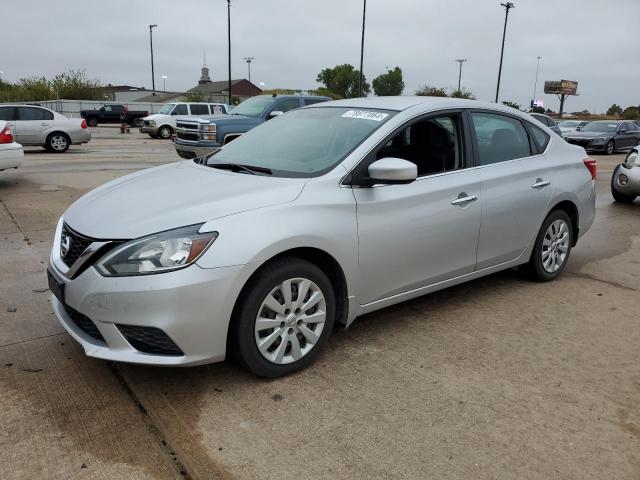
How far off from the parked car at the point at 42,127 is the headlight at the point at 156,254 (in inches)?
608

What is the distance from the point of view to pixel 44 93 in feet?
176

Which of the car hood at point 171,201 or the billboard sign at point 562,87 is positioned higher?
the billboard sign at point 562,87

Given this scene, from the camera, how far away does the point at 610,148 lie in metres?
23.8

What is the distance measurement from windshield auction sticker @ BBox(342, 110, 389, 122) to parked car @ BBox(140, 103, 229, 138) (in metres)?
23.1

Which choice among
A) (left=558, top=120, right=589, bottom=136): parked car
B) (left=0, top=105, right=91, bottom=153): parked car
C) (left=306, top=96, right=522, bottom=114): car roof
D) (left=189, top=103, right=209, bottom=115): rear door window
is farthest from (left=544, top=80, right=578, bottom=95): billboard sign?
(left=306, top=96, right=522, bottom=114): car roof

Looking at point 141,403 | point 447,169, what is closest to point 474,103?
point 447,169

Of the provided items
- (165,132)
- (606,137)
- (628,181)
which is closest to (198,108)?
(165,132)

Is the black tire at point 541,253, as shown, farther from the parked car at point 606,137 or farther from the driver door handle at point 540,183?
the parked car at point 606,137

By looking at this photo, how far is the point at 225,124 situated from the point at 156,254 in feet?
30.8

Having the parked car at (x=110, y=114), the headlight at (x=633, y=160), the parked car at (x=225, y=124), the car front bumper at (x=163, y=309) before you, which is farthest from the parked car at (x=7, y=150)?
the parked car at (x=110, y=114)

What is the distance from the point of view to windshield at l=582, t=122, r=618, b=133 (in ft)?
78.9

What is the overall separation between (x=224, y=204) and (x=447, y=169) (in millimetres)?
1820

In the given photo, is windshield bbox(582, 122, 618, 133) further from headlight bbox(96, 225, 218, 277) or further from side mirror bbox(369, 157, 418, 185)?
headlight bbox(96, 225, 218, 277)

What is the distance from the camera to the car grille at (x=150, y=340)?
2.89 metres
